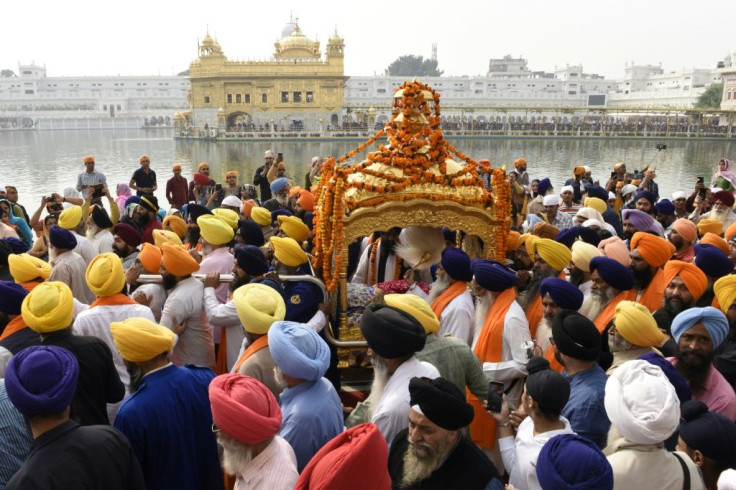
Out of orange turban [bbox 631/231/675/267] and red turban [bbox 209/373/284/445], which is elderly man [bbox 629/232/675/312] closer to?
orange turban [bbox 631/231/675/267]

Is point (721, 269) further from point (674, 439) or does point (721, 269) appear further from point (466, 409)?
point (466, 409)

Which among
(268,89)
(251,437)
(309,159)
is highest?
(268,89)

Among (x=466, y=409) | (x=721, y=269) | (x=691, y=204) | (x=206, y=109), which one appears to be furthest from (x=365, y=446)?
(x=206, y=109)

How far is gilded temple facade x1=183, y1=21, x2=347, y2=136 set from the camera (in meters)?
44.8

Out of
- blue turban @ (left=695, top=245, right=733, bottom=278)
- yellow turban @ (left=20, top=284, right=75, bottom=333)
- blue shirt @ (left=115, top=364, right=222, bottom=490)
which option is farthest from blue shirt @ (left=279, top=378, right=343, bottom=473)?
blue turban @ (left=695, top=245, right=733, bottom=278)

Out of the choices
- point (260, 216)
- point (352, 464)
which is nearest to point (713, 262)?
point (352, 464)

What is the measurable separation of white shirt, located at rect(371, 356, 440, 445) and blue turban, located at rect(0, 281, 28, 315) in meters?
2.05

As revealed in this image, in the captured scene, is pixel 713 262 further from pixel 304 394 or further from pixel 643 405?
pixel 304 394

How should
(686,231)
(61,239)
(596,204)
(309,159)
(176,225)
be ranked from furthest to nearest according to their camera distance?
(309,159), (596,204), (176,225), (686,231), (61,239)

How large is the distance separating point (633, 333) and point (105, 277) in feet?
9.69

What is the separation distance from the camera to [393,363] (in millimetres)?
2570

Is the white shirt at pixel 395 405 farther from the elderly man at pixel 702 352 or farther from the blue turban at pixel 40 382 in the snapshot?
the elderly man at pixel 702 352

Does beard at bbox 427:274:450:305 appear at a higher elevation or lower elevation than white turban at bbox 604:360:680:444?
lower

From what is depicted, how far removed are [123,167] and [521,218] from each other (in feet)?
66.5
